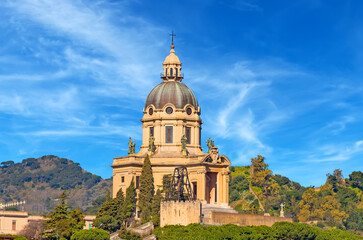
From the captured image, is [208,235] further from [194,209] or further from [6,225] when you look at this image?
[6,225]

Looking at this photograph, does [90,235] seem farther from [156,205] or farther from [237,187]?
[237,187]

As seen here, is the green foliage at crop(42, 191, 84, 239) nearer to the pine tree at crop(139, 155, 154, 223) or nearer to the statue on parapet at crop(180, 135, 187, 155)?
the pine tree at crop(139, 155, 154, 223)

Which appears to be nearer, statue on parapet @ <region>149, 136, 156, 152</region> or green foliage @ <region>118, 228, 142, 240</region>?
green foliage @ <region>118, 228, 142, 240</region>

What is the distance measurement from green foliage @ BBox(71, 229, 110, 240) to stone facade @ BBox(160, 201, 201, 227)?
7697 millimetres

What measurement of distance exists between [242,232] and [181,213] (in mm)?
8188

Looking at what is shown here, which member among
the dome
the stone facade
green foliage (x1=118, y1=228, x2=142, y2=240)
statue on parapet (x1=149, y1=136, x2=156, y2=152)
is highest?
the dome

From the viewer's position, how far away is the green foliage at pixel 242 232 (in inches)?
3873

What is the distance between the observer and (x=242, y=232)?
336 feet

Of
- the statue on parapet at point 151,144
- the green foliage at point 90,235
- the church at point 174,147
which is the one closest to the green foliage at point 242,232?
the green foliage at point 90,235

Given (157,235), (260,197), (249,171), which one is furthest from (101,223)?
(249,171)

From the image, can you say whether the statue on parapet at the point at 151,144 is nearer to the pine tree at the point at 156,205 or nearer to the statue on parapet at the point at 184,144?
the statue on parapet at the point at 184,144

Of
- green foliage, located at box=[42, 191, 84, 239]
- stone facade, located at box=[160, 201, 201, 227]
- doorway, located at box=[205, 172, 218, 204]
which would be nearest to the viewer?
green foliage, located at box=[42, 191, 84, 239]

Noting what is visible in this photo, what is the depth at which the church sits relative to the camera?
119000mm

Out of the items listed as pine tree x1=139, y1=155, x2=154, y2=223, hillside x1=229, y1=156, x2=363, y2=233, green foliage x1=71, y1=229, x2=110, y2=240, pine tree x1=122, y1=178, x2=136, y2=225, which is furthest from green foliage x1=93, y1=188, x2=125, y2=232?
hillside x1=229, y1=156, x2=363, y2=233
